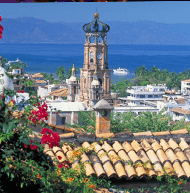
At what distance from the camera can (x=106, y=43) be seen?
66.4ft

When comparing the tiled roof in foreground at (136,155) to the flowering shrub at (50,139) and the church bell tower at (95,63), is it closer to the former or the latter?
the flowering shrub at (50,139)

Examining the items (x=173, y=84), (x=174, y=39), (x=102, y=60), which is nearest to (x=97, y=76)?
(x=102, y=60)

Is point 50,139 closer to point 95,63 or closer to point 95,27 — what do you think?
point 95,27

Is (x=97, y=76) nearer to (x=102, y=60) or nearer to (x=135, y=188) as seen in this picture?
(x=102, y=60)

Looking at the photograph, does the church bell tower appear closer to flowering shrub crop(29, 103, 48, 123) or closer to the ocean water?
the ocean water

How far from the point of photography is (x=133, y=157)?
8.27 feet

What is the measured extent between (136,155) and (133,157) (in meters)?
0.02

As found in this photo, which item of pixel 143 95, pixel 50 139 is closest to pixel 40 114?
pixel 50 139

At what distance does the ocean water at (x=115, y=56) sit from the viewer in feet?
61.4

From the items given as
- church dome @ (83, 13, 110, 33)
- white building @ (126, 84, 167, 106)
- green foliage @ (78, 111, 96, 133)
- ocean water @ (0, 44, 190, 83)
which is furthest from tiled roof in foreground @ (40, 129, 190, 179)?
white building @ (126, 84, 167, 106)

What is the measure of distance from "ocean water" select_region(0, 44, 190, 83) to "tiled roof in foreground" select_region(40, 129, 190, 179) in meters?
10.0

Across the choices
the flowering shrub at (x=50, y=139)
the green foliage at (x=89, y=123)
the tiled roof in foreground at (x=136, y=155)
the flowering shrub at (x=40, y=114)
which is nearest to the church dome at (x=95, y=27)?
the green foliage at (x=89, y=123)

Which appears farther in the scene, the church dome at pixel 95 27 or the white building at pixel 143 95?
the white building at pixel 143 95

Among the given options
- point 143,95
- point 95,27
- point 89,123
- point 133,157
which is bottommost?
point 133,157
